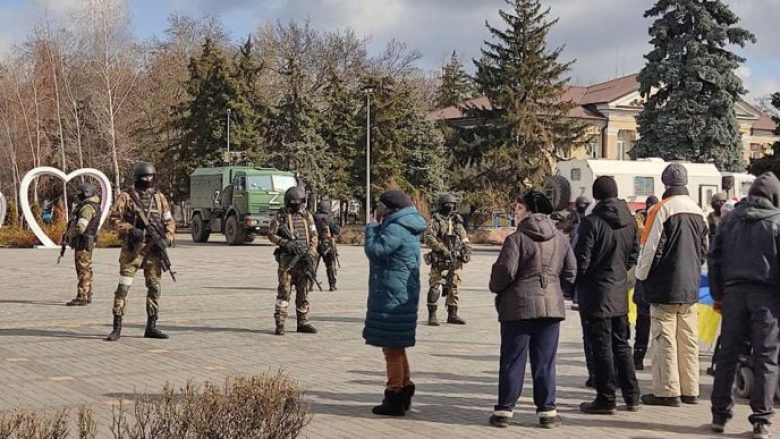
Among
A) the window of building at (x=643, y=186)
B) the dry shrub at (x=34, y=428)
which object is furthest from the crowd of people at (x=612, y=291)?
the window of building at (x=643, y=186)

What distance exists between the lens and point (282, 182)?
3684 centimetres

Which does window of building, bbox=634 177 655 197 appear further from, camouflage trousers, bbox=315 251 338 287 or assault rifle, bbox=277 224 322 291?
assault rifle, bbox=277 224 322 291

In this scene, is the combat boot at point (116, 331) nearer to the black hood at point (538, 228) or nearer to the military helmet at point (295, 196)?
the military helmet at point (295, 196)

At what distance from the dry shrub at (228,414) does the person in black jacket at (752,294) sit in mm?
3398

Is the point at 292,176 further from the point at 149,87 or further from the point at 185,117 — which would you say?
the point at 149,87

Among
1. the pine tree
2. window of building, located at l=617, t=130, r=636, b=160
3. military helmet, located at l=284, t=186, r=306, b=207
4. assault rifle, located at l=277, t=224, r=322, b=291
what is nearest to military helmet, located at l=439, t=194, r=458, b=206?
military helmet, located at l=284, t=186, r=306, b=207

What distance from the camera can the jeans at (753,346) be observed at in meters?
6.93

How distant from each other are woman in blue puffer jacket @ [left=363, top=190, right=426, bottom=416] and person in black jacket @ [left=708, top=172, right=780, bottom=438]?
2200mm

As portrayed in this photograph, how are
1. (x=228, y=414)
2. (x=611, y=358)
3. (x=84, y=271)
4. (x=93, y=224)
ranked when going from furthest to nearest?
(x=84, y=271), (x=93, y=224), (x=611, y=358), (x=228, y=414)

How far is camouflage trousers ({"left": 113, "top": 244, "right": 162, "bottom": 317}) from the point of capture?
11.3 metres

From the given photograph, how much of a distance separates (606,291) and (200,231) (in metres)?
33.1

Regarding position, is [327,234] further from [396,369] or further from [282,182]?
[282,182]

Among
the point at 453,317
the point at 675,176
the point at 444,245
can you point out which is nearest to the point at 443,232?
the point at 444,245

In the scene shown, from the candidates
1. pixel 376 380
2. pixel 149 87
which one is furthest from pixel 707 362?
pixel 149 87
